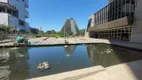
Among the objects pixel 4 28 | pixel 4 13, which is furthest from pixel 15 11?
pixel 4 28

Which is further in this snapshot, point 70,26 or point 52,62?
point 70,26

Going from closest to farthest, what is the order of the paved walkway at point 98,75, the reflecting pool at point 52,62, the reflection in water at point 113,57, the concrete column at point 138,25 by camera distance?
the paved walkway at point 98,75
the reflecting pool at point 52,62
the reflection in water at point 113,57
the concrete column at point 138,25

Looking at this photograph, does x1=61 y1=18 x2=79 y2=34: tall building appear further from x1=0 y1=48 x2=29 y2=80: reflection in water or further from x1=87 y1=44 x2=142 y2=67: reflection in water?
x1=0 y1=48 x2=29 y2=80: reflection in water

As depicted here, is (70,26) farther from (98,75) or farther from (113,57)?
(98,75)

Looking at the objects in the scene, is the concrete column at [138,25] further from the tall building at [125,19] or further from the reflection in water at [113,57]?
the reflection in water at [113,57]

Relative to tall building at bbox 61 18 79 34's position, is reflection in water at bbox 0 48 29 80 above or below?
below

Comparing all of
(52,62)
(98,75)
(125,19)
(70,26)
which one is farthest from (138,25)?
(70,26)

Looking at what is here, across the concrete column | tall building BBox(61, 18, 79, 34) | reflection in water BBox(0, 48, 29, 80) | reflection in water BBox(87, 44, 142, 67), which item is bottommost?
reflection in water BBox(0, 48, 29, 80)

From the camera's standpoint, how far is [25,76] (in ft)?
Answer: 16.1

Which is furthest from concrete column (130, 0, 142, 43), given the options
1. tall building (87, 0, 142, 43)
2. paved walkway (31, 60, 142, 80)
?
paved walkway (31, 60, 142, 80)

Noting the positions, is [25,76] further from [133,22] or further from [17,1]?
[17,1]

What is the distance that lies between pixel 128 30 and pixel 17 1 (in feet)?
124

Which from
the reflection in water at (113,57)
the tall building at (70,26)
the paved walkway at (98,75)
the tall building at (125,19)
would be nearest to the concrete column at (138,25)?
the tall building at (125,19)

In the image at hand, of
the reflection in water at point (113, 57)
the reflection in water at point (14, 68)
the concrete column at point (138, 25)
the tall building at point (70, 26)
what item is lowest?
the reflection in water at point (14, 68)
